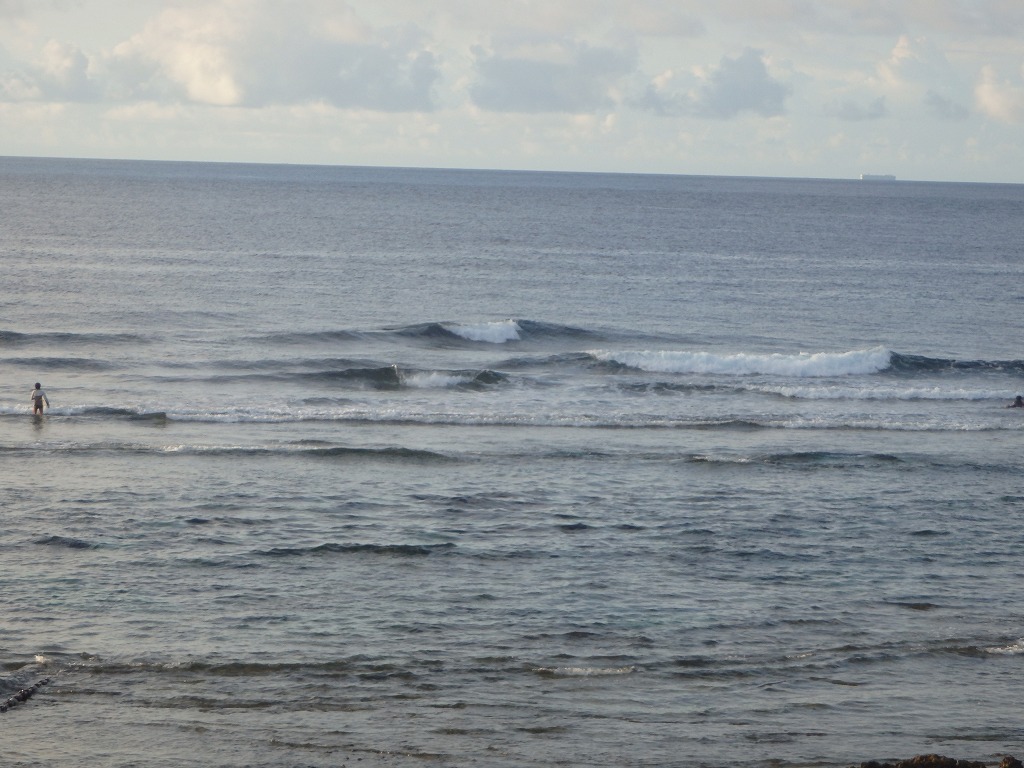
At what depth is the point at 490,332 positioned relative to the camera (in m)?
48.2

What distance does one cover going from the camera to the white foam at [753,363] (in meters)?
42.2

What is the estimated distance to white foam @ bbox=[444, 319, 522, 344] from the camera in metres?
47.9

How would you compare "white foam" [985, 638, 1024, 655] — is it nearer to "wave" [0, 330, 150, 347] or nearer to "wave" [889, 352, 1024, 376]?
"wave" [889, 352, 1024, 376]

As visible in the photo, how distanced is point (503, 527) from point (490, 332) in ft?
85.9

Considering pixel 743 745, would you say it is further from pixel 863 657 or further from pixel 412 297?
pixel 412 297

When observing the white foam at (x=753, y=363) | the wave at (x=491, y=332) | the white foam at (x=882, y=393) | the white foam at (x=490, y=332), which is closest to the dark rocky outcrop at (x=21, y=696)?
the white foam at (x=882, y=393)

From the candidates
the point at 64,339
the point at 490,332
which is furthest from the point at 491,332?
the point at 64,339

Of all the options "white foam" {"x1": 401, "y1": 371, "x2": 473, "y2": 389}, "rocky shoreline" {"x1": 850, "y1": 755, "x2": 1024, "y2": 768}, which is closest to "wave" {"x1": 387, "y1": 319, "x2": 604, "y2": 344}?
"white foam" {"x1": 401, "y1": 371, "x2": 473, "y2": 389}

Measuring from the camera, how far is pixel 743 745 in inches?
517

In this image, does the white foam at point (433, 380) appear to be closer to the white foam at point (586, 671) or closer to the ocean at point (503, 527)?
the ocean at point (503, 527)

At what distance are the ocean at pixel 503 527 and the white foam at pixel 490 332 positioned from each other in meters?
0.12

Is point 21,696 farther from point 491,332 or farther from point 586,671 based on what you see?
point 491,332

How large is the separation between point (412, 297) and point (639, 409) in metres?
24.8

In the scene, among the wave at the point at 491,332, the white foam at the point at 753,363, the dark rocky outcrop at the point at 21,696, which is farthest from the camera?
the wave at the point at 491,332
